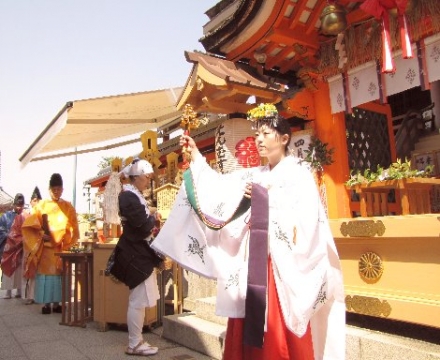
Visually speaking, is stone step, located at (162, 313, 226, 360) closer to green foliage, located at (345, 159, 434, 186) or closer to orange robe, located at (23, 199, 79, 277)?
green foliage, located at (345, 159, 434, 186)

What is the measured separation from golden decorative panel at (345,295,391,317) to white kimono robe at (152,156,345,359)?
4.32 feet

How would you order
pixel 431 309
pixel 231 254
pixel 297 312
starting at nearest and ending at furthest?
1. pixel 297 312
2. pixel 231 254
3. pixel 431 309

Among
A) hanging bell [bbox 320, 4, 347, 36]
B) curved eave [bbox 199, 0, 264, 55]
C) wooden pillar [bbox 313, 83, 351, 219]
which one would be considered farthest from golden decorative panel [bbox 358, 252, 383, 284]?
curved eave [bbox 199, 0, 264, 55]

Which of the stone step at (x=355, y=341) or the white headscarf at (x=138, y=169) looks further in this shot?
the white headscarf at (x=138, y=169)

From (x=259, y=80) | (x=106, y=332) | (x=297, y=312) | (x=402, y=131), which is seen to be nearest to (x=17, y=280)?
(x=106, y=332)

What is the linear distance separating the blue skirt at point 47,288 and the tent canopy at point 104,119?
7.97 ft

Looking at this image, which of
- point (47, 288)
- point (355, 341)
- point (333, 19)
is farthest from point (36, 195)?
point (355, 341)

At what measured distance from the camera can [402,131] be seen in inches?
385

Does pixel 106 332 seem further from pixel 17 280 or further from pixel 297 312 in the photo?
pixel 17 280

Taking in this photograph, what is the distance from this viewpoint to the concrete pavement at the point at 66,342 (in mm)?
4480

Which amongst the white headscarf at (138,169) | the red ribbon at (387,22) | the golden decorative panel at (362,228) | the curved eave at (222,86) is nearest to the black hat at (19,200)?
the curved eave at (222,86)

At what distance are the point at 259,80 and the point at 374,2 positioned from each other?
1.74m

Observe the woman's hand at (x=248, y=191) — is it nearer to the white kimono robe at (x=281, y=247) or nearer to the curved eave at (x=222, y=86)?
the white kimono robe at (x=281, y=247)

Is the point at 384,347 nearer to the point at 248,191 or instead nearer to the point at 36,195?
the point at 248,191
